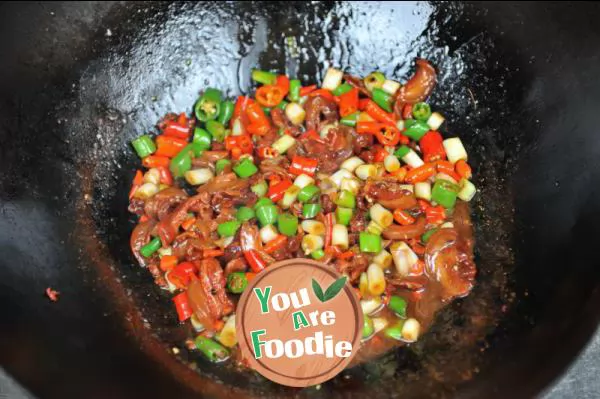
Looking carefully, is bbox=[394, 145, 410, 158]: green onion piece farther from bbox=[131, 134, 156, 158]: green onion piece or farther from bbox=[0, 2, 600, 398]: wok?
bbox=[131, 134, 156, 158]: green onion piece

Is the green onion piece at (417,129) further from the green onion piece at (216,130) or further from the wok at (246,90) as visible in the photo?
the green onion piece at (216,130)

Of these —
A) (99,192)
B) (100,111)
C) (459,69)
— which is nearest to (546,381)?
(459,69)

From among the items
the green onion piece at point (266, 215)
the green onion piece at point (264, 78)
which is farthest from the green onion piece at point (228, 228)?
the green onion piece at point (264, 78)

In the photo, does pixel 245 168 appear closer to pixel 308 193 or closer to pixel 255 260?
pixel 308 193

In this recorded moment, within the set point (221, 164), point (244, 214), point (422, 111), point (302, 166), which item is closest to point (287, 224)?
point (244, 214)

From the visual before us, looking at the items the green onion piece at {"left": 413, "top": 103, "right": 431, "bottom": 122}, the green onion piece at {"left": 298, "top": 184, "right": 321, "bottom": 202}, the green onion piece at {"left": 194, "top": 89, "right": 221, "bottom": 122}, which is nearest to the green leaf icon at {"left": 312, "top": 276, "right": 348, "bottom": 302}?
the green onion piece at {"left": 298, "top": 184, "right": 321, "bottom": 202}

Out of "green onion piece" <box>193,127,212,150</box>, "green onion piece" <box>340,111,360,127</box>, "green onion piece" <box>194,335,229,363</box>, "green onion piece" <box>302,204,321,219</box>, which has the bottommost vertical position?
"green onion piece" <box>194,335,229,363</box>

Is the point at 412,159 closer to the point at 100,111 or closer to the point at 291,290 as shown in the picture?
the point at 291,290
